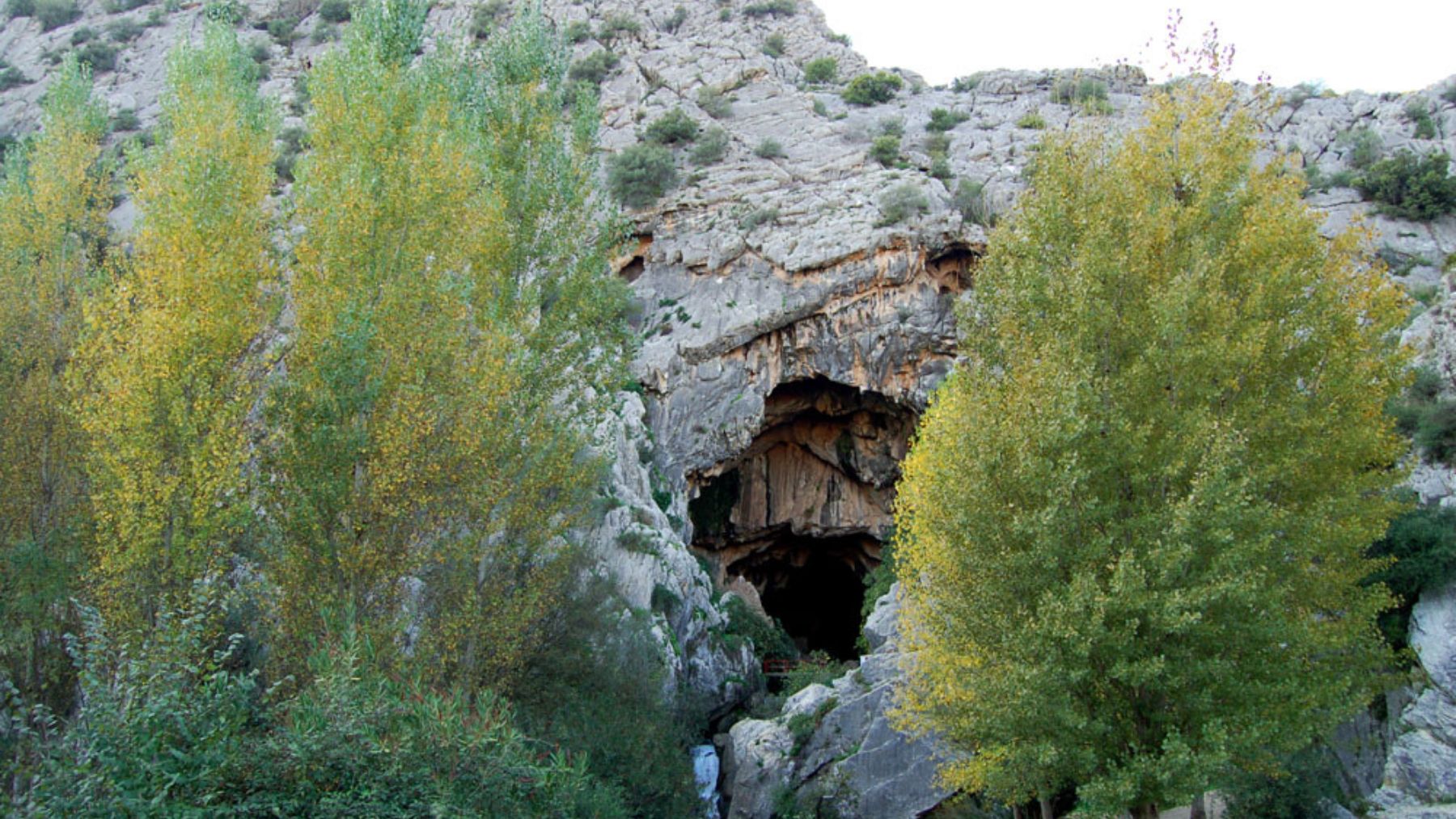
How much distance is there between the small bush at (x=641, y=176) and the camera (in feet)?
107

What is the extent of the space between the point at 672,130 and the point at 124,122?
20.8m

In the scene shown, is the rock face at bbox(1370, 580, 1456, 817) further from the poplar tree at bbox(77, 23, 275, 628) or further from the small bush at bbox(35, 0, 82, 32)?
the small bush at bbox(35, 0, 82, 32)

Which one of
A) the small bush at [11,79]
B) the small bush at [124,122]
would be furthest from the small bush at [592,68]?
the small bush at [11,79]

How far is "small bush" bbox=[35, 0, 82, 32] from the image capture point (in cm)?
4291

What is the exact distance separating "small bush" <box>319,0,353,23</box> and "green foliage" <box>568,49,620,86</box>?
1312 centimetres

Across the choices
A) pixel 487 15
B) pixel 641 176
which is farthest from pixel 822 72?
pixel 487 15

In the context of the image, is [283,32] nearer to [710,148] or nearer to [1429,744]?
[710,148]

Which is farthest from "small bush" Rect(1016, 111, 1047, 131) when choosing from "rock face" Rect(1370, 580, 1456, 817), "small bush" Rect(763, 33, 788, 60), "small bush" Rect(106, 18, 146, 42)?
"small bush" Rect(106, 18, 146, 42)

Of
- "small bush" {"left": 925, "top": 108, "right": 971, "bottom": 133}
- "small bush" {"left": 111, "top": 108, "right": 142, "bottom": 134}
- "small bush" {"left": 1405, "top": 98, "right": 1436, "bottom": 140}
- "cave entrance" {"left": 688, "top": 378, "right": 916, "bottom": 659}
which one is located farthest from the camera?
"small bush" {"left": 925, "top": 108, "right": 971, "bottom": 133}

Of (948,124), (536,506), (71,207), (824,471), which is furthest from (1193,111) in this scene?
(948,124)

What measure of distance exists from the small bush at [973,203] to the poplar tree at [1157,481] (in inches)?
648

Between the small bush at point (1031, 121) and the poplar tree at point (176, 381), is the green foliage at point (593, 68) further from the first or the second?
the poplar tree at point (176, 381)

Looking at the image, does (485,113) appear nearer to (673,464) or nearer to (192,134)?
(192,134)

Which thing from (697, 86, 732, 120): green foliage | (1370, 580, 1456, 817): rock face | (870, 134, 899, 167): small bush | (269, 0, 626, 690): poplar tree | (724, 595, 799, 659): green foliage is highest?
(697, 86, 732, 120): green foliage
